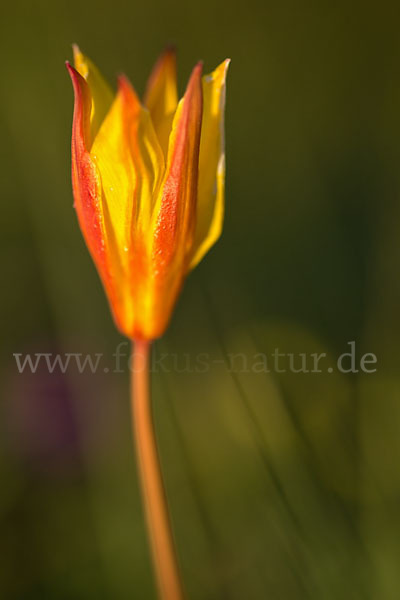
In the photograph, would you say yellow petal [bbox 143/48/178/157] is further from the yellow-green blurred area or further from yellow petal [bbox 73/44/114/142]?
the yellow-green blurred area

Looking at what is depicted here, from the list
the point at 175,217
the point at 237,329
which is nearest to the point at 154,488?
the point at 175,217

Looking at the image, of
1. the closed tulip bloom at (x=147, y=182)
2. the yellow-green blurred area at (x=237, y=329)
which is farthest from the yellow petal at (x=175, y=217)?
the yellow-green blurred area at (x=237, y=329)

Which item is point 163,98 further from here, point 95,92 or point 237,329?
point 237,329

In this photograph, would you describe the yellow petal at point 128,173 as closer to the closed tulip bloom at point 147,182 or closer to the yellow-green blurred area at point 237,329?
the closed tulip bloom at point 147,182

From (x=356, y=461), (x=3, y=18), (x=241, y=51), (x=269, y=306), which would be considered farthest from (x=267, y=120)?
(x=356, y=461)

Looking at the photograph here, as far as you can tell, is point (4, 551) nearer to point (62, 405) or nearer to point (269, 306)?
point (62, 405)

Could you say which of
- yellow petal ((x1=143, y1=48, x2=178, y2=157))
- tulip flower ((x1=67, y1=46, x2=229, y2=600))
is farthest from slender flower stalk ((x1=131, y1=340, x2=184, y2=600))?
yellow petal ((x1=143, y1=48, x2=178, y2=157))

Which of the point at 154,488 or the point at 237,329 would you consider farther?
the point at 237,329
